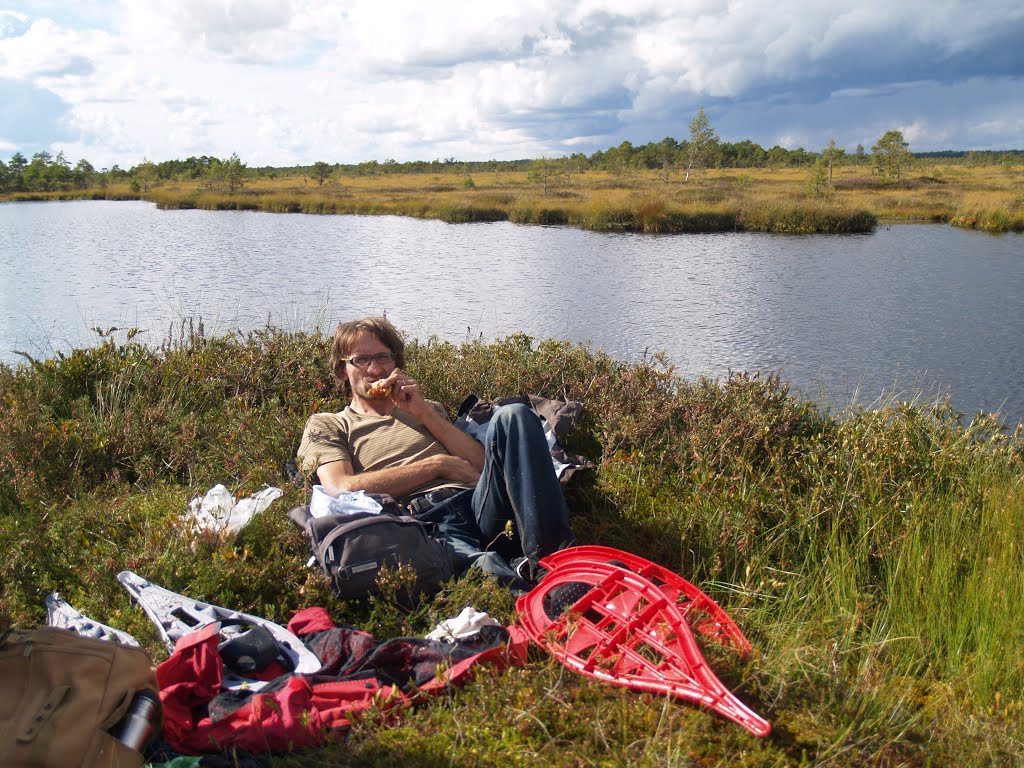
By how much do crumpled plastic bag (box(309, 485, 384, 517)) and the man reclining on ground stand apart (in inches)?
4.1

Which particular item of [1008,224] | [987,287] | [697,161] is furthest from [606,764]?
[697,161]

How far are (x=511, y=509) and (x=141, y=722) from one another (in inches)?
77.7

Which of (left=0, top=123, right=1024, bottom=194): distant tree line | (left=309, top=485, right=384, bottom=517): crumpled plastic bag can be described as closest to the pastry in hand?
(left=309, top=485, right=384, bottom=517): crumpled plastic bag

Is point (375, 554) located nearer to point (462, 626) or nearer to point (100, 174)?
point (462, 626)

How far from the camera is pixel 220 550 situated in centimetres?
347

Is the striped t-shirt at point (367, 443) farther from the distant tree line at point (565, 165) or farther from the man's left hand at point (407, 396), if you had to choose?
the distant tree line at point (565, 165)

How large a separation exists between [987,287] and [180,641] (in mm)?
17039

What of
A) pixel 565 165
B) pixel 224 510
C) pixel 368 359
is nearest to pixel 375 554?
pixel 224 510

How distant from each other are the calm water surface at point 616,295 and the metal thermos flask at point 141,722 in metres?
5.73

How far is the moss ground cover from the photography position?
2.39 metres

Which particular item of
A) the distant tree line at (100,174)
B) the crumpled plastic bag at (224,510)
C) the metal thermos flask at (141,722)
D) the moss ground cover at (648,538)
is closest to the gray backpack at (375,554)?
the moss ground cover at (648,538)

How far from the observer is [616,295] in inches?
583

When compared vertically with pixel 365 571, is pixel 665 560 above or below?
below

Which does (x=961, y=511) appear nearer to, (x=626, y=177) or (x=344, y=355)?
(x=344, y=355)
